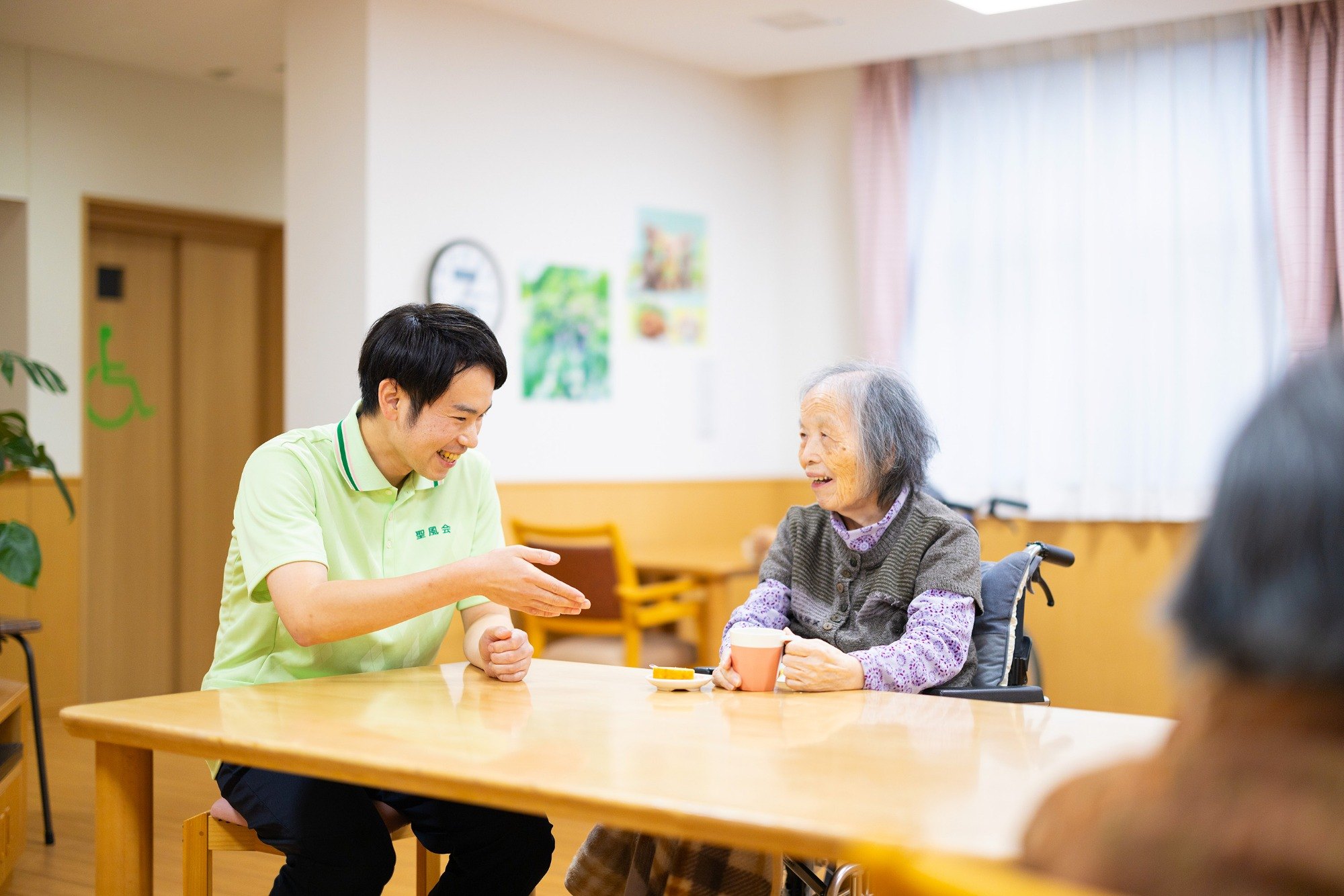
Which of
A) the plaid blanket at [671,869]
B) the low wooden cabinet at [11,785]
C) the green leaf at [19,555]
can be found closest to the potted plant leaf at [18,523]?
the green leaf at [19,555]

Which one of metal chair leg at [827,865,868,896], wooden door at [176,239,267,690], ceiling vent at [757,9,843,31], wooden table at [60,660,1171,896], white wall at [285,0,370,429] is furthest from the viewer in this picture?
wooden door at [176,239,267,690]

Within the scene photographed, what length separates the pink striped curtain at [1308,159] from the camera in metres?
4.71

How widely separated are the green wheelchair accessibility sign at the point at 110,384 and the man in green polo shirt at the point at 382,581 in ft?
12.9

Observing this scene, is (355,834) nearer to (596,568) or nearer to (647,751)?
(647,751)

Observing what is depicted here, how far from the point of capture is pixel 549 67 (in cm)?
514

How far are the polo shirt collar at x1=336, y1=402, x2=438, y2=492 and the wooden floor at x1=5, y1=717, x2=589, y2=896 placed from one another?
916mm

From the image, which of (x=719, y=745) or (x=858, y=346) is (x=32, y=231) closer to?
(x=858, y=346)

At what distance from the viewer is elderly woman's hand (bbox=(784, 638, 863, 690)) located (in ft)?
6.32

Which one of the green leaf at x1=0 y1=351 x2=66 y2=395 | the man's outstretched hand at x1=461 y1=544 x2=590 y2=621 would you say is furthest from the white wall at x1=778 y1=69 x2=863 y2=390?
the man's outstretched hand at x1=461 y1=544 x2=590 y2=621

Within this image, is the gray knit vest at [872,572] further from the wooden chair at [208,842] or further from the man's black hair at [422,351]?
the wooden chair at [208,842]

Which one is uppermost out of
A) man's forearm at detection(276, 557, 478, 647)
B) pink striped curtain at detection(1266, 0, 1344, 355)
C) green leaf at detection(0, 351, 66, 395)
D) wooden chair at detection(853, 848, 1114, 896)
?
pink striped curtain at detection(1266, 0, 1344, 355)

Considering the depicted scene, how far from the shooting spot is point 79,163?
538cm

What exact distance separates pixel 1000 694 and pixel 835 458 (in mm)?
506

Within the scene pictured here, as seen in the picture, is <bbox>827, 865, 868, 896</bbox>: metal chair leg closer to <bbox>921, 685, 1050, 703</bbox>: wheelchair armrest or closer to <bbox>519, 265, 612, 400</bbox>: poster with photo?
<bbox>921, 685, 1050, 703</bbox>: wheelchair armrest
